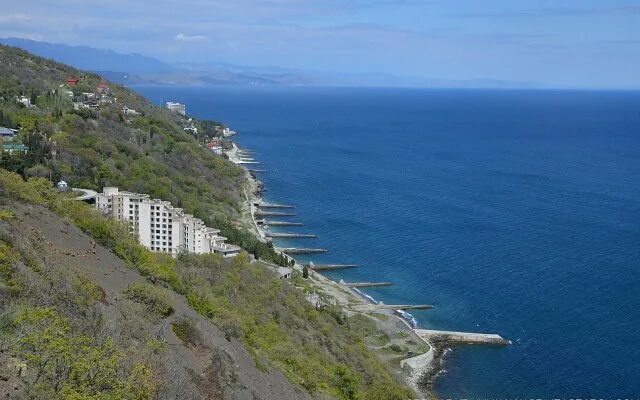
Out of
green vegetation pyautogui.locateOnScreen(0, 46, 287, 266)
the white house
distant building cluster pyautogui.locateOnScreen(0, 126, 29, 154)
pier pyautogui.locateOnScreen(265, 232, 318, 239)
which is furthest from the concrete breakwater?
distant building cluster pyautogui.locateOnScreen(0, 126, 29, 154)

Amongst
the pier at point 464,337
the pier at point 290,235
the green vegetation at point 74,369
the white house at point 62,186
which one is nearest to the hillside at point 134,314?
the green vegetation at point 74,369

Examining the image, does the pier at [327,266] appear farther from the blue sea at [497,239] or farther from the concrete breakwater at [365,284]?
the concrete breakwater at [365,284]

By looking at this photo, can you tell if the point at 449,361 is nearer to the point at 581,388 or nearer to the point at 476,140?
the point at 581,388

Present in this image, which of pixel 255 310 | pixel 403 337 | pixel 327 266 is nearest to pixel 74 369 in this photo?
pixel 255 310

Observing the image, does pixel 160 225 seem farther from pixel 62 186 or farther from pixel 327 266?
pixel 327 266

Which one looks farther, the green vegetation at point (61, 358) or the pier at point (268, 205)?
the pier at point (268, 205)

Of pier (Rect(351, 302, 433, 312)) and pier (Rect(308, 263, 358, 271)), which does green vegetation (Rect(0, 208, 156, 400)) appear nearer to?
pier (Rect(351, 302, 433, 312))

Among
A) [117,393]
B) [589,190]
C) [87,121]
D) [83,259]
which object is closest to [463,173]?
[589,190]
